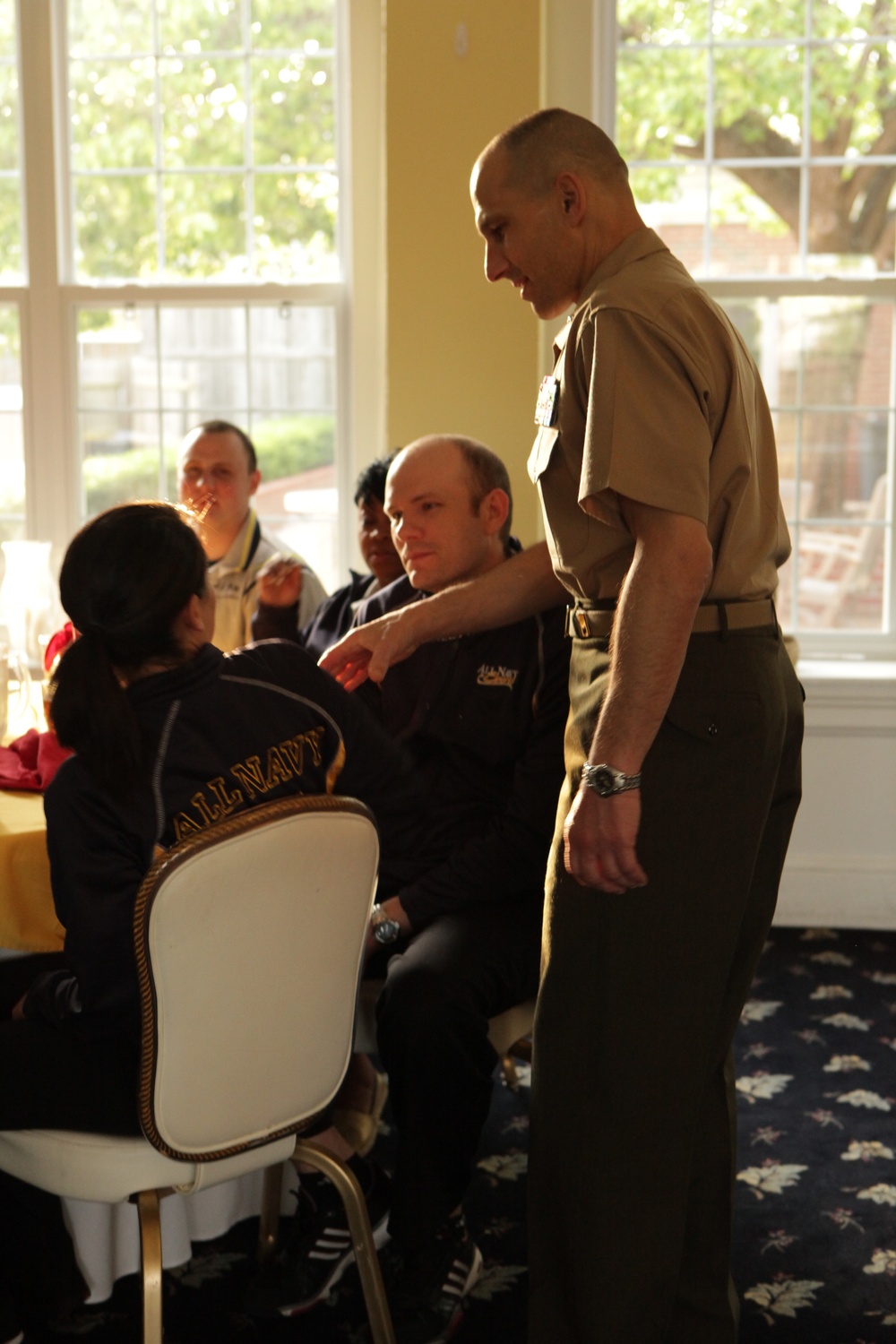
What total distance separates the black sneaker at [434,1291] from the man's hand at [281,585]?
1.70 meters

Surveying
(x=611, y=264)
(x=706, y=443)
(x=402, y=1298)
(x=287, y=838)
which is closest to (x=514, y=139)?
(x=611, y=264)

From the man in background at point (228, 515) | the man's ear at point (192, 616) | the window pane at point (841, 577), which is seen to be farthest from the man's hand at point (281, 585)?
the window pane at point (841, 577)

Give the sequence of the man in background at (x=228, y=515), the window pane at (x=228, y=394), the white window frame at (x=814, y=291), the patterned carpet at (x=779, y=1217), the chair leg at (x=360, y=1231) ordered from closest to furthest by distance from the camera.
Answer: the chair leg at (x=360, y=1231)
the patterned carpet at (x=779, y=1217)
the man in background at (x=228, y=515)
the white window frame at (x=814, y=291)
the window pane at (x=228, y=394)

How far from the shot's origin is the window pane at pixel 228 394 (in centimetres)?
434

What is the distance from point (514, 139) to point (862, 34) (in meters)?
2.79

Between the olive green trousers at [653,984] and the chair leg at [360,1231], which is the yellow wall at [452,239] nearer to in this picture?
the olive green trousers at [653,984]

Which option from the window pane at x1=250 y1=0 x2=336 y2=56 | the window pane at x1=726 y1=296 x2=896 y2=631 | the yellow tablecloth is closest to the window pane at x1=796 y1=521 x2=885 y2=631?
the window pane at x1=726 y1=296 x2=896 y2=631

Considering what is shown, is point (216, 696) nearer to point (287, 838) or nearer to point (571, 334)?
point (287, 838)

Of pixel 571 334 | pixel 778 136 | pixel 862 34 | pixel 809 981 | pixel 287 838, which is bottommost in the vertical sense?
pixel 809 981

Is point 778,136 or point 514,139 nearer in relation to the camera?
point 514,139

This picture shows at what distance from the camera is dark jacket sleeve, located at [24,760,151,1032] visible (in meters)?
A: 1.60

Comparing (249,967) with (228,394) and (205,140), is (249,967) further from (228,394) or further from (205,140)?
(205,140)

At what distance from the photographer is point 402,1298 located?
2.00 metres

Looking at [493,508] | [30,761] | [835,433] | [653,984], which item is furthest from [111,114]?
[653,984]
